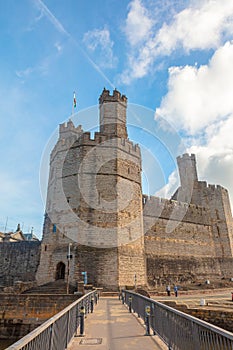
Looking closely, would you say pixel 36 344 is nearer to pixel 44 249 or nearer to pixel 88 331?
pixel 88 331

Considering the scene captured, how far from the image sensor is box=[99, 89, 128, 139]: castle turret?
1811 centimetres

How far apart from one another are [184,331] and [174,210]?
63.9 ft

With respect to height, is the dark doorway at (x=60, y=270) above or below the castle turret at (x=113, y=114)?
below

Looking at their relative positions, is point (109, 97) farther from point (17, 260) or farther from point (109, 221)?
point (17, 260)

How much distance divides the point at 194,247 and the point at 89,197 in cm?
1203

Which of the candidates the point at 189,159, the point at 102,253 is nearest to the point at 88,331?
the point at 102,253

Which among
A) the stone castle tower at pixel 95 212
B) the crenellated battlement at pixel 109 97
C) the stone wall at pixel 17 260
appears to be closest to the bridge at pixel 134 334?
the stone castle tower at pixel 95 212

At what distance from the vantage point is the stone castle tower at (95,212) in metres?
13.7

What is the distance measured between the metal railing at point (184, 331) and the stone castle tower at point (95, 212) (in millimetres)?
9035

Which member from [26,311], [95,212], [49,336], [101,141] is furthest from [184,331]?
[101,141]

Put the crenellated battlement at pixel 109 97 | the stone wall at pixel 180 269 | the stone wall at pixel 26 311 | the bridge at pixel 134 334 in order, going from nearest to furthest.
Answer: the bridge at pixel 134 334 < the stone wall at pixel 26 311 < the stone wall at pixel 180 269 < the crenellated battlement at pixel 109 97

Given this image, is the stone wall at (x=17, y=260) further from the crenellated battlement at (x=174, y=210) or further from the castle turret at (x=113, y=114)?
the castle turret at (x=113, y=114)

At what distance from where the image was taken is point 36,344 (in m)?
2.34

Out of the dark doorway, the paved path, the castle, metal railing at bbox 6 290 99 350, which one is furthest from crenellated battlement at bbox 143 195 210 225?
metal railing at bbox 6 290 99 350
